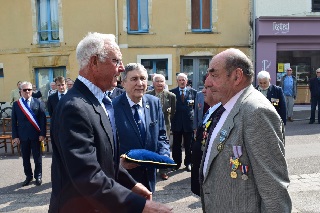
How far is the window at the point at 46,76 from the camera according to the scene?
669 inches

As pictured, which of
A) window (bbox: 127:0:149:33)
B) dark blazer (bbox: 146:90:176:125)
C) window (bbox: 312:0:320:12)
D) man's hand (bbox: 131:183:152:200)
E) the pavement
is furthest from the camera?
window (bbox: 312:0:320:12)

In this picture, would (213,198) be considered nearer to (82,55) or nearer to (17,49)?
(82,55)

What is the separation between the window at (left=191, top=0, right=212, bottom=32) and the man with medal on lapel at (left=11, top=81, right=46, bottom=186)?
11161mm

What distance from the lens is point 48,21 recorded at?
17109 mm

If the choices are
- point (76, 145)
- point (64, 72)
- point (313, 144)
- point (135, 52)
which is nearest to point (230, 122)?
point (76, 145)

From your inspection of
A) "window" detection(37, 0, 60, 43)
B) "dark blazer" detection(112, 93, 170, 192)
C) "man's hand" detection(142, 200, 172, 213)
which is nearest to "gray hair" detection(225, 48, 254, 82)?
"man's hand" detection(142, 200, 172, 213)

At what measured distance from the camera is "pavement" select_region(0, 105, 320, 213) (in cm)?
521

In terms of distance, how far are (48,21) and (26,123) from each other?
11.7 m

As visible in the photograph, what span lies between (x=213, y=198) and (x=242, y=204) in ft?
0.68

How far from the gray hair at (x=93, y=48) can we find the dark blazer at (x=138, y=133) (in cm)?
146

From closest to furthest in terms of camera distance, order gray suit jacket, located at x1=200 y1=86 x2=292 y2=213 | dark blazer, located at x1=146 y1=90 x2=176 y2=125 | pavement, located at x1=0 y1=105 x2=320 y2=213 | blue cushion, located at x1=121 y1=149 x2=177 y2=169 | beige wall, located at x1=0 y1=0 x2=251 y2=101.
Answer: gray suit jacket, located at x1=200 y1=86 x2=292 y2=213
blue cushion, located at x1=121 y1=149 x2=177 y2=169
pavement, located at x1=0 y1=105 x2=320 y2=213
dark blazer, located at x1=146 y1=90 x2=176 y2=125
beige wall, located at x1=0 y1=0 x2=251 y2=101

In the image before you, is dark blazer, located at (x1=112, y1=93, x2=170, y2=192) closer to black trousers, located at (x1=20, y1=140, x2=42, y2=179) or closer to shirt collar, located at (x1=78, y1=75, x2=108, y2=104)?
shirt collar, located at (x1=78, y1=75, x2=108, y2=104)

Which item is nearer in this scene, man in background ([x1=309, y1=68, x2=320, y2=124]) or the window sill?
man in background ([x1=309, y1=68, x2=320, y2=124])

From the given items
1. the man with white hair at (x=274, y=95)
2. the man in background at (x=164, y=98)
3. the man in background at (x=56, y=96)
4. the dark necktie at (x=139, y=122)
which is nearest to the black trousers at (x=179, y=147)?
the man in background at (x=164, y=98)
